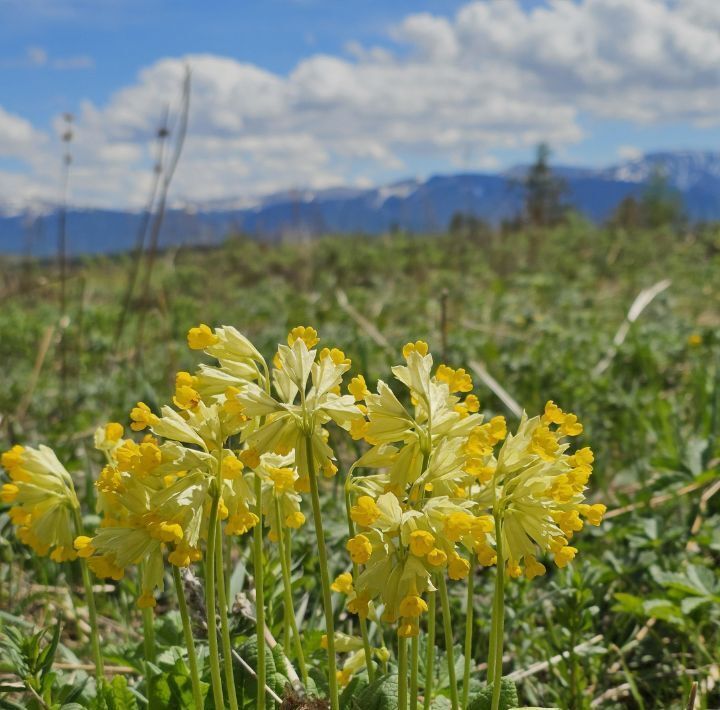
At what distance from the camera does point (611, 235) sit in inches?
717

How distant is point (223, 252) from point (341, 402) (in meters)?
19.8

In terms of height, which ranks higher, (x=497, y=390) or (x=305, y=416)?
(x=305, y=416)

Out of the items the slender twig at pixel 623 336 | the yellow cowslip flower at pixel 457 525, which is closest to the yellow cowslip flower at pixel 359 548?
the yellow cowslip flower at pixel 457 525

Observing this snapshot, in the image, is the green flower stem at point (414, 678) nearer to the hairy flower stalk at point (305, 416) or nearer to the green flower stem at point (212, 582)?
the hairy flower stalk at point (305, 416)

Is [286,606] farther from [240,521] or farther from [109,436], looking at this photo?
[109,436]

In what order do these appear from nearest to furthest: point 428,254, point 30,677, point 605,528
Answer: point 30,677 → point 605,528 → point 428,254

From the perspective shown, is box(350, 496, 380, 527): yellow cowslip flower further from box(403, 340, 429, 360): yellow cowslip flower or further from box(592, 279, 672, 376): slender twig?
box(592, 279, 672, 376): slender twig

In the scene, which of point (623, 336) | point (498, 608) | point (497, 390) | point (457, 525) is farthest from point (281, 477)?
point (623, 336)

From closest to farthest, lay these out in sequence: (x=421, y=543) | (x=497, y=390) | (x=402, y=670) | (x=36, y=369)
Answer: (x=421, y=543) → (x=402, y=670) → (x=497, y=390) → (x=36, y=369)

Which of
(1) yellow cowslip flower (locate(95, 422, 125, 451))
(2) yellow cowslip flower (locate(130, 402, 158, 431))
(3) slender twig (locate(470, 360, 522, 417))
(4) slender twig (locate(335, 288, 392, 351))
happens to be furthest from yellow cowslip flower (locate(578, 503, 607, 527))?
(4) slender twig (locate(335, 288, 392, 351))

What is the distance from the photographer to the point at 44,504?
1.55 metres

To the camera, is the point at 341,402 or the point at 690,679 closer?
the point at 341,402

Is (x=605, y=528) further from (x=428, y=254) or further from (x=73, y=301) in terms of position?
(x=428, y=254)

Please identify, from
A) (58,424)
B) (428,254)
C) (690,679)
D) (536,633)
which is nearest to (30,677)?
(536,633)
